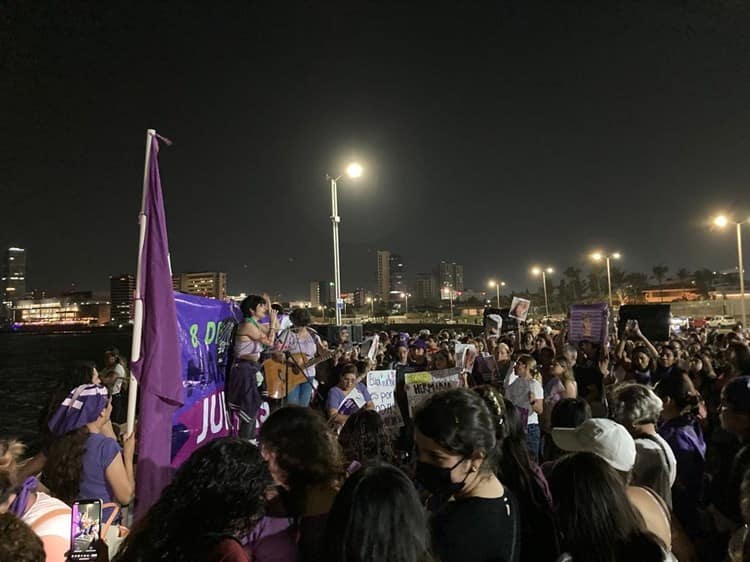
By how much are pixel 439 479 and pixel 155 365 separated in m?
2.76

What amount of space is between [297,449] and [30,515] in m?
1.40

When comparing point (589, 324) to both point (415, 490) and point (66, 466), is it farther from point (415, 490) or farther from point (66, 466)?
point (66, 466)

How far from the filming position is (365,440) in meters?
4.27

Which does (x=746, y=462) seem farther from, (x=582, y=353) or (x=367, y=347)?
(x=582, y=353)

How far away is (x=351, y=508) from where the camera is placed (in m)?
1.86

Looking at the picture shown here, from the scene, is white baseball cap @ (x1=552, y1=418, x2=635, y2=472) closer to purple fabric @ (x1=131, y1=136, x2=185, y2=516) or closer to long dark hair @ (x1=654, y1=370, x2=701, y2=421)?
long dark hair @ (x1=654, y1=370, x2=701, y2=421)

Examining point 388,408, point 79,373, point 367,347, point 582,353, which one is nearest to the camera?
point 79,373

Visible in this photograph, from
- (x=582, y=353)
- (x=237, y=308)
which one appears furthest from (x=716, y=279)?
(x=237, y=308)

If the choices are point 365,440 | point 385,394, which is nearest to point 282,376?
point 385,394

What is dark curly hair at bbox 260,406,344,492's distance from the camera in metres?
2.70

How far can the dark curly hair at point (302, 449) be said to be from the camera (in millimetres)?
2701

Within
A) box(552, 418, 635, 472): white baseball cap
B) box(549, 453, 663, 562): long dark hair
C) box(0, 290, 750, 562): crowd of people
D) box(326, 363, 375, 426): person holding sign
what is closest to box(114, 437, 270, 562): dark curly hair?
box(0, 290, 750, 562): crowd of people

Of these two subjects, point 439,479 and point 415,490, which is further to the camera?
point 439,479

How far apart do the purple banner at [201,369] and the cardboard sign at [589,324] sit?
30.5ft
